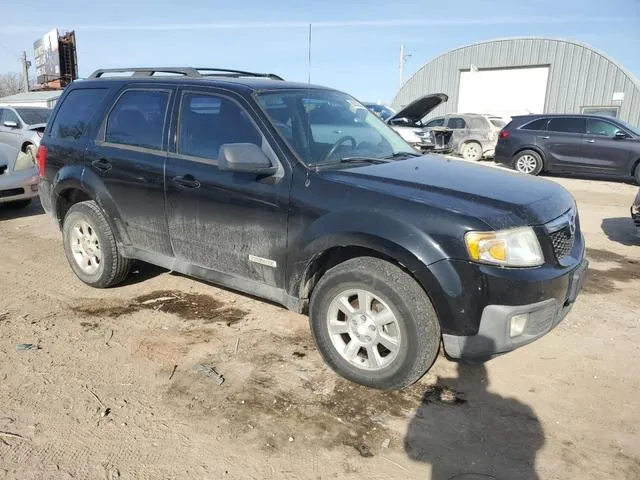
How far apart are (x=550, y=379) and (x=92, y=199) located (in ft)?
13.3

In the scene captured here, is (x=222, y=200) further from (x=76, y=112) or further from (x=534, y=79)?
(x=534, y=79)

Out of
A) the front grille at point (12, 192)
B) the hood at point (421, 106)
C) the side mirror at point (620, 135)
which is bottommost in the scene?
the front grille at point (12, 192)

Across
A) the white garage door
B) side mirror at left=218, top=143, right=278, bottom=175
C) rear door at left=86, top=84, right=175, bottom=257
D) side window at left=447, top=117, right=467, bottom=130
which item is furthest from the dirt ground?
the white garage door

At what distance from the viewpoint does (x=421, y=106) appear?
456 inches

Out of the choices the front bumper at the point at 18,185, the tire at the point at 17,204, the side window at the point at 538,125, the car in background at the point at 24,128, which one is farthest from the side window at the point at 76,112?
the side window at the point at 538,125

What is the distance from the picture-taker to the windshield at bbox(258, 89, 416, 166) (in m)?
3.56

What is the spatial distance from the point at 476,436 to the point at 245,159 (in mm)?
2134

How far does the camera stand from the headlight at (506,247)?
2.74 meters

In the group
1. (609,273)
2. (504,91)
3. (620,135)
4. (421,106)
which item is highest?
(504,91)

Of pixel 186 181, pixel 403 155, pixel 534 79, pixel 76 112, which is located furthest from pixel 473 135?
pixel 534 79

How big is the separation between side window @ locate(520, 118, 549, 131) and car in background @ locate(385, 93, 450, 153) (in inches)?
87.9

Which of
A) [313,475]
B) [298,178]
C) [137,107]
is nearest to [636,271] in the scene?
[298,178]

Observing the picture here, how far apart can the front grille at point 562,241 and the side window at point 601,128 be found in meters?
11.1

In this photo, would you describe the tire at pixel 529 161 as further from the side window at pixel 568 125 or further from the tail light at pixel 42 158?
the tail light at pixel 42 158
